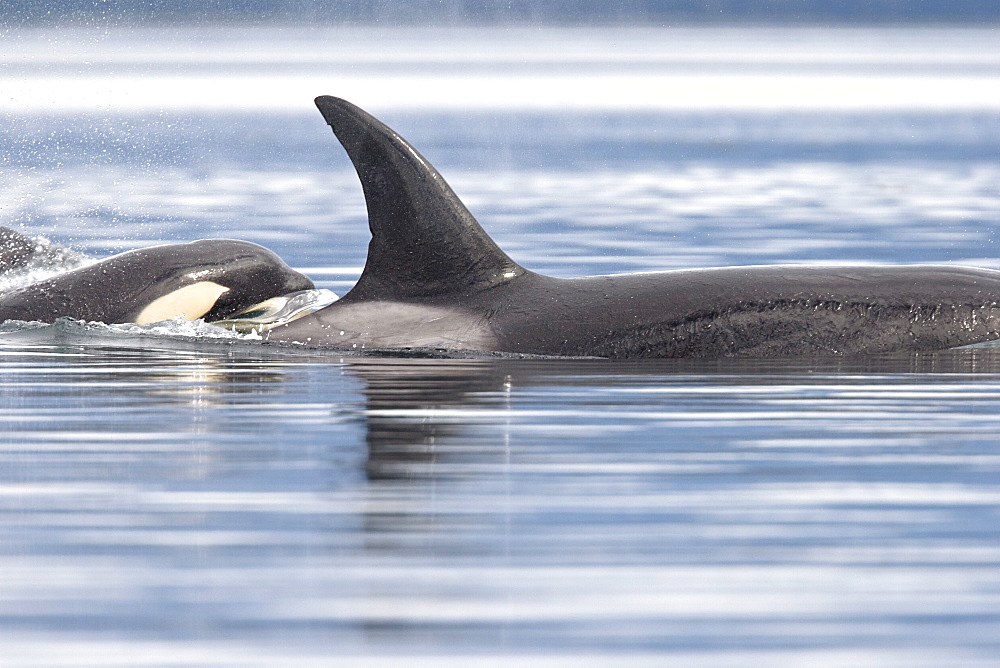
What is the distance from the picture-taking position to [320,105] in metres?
13.0

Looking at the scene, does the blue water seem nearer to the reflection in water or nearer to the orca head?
the reflection in water

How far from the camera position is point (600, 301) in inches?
516

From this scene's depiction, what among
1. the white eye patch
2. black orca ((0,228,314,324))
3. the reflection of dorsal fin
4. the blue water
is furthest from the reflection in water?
black orca ((0,228,314,324))

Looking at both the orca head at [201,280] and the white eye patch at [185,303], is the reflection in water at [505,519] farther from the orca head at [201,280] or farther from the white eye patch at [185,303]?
the orca head at [201,280]

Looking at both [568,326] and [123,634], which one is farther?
[568,326]

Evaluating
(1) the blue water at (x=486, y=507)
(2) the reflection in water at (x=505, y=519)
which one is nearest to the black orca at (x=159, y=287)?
(1) the blue water at (x=486, y=507)

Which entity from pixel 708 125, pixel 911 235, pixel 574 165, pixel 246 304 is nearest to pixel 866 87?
pixel 708 125

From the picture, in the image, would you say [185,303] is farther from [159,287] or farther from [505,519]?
[505,519]

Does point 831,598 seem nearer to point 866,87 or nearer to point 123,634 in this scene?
point 123,634

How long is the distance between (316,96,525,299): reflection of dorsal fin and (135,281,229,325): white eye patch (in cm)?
278

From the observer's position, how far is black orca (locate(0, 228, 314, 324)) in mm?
15641

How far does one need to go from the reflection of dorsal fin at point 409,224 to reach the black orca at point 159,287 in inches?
111

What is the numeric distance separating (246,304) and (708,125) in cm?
6292

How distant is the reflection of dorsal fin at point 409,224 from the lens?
42.3ft
